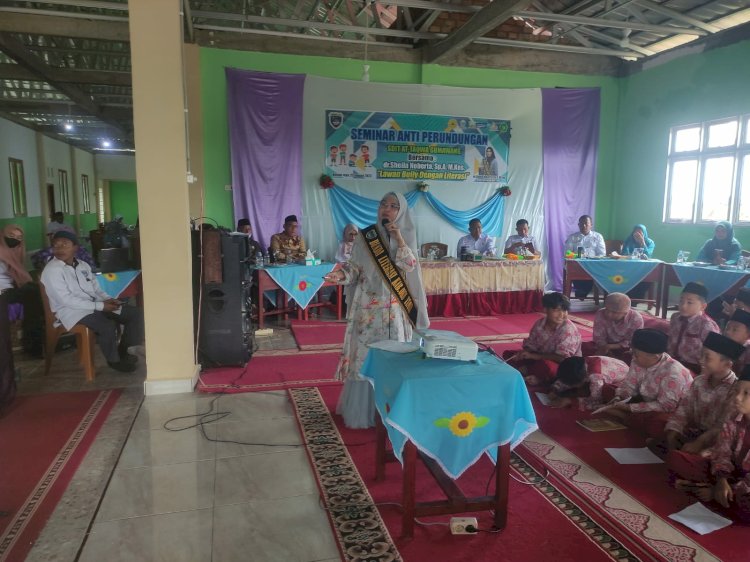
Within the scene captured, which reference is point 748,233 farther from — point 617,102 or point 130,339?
point 130,339

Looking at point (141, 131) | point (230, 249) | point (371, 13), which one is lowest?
point (230, 249)

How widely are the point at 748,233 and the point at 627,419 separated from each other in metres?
5.22

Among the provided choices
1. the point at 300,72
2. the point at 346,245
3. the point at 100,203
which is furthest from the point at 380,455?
the point at 100,203

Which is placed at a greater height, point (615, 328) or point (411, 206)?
point (411, 206)

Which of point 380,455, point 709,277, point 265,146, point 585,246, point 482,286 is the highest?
point 265,146

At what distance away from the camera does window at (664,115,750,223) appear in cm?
726

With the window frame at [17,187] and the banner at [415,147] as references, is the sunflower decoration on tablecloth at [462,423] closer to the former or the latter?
the banner at [415,147]

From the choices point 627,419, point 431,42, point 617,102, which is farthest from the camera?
point 617,102

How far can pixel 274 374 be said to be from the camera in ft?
14.8

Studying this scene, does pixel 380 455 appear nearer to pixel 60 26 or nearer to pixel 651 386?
pixel 651 386

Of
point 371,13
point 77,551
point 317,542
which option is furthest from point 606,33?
point 77,551

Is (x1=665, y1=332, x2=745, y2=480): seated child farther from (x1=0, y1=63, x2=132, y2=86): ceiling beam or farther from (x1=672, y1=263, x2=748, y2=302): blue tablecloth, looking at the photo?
(x1=0, y1=63, x2=132, y2=86): ceiling beam

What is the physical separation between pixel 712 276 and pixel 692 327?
2.32 meters

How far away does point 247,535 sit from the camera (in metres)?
2.29
